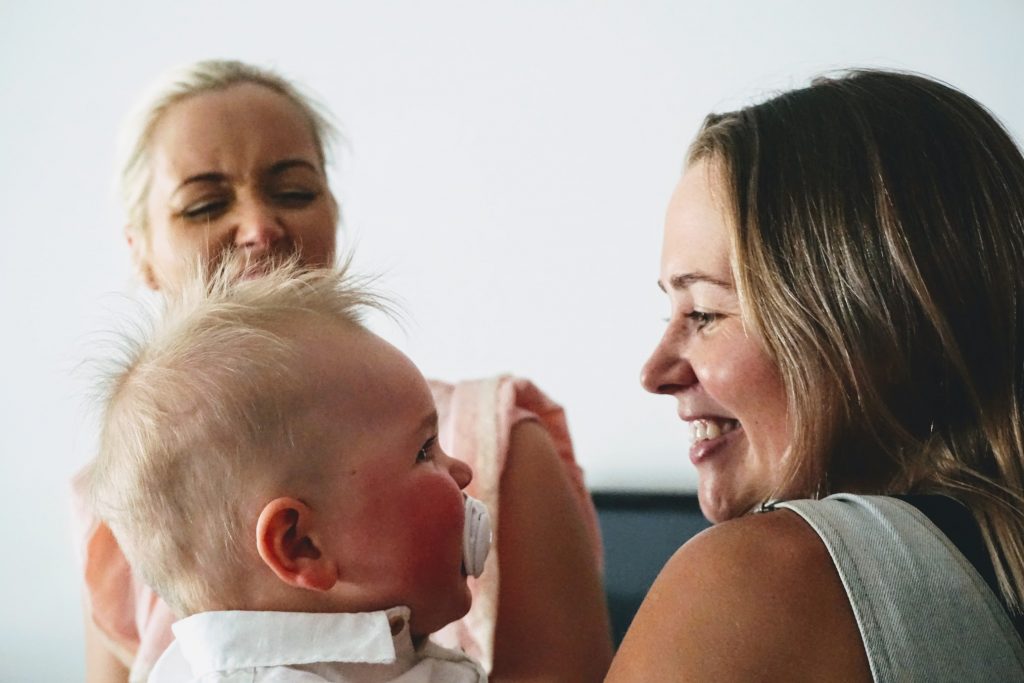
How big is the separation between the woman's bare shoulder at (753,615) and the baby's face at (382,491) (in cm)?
22

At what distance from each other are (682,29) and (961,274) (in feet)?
4.72

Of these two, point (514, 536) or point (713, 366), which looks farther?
point (514, 536)

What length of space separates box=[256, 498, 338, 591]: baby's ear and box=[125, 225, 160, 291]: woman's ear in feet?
2.58

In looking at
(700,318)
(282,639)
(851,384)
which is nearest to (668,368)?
(700,318)

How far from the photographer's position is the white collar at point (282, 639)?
836 mm

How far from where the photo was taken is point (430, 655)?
94 centimetres

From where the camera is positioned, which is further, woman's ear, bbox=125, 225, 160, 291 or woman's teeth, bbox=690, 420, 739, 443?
woman's ear, bbox=125, 225, 160, 291

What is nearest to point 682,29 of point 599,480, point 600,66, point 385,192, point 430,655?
point 600,66

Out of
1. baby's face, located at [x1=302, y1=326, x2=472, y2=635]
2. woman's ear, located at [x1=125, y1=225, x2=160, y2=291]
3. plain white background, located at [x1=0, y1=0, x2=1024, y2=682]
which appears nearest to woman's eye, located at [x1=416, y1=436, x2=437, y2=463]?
baby's face, located at [x1=302, y1=326, x2=472, y2=635]

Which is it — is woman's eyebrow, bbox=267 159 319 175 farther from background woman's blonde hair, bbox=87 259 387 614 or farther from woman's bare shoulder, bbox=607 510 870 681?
woman's bare shoulder, bbox=607 510 870 681

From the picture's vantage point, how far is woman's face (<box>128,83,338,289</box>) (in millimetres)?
1406

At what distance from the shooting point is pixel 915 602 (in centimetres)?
69

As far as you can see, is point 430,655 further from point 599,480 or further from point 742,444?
point 599,480

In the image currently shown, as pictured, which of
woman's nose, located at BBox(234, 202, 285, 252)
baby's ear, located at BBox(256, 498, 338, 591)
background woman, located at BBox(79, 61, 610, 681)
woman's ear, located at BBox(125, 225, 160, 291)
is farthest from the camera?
woman's ear, located at BBox(125, 225, 160, 291)
